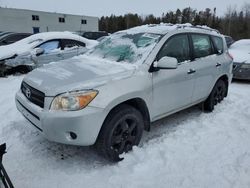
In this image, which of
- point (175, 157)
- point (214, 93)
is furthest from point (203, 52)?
point (175, 157)

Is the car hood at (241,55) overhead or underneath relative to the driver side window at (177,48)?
underneath

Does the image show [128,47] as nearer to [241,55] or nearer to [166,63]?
[166,63]

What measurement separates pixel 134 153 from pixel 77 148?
814mm

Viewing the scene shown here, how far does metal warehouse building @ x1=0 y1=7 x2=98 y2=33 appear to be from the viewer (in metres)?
40.1

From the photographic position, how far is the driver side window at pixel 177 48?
3.96 m

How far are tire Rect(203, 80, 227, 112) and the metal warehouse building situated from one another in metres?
40.5

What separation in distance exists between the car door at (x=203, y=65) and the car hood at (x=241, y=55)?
3849 mm

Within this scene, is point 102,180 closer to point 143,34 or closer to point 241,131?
point 143,34

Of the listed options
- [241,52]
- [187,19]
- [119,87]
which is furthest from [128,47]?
[187,19]

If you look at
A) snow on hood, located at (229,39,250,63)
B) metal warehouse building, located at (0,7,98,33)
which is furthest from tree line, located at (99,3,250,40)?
snow on hood, located at (229,39,250,63)

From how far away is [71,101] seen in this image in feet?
9.75

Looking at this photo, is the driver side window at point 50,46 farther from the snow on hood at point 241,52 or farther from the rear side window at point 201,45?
the snow on hood at point 241,52

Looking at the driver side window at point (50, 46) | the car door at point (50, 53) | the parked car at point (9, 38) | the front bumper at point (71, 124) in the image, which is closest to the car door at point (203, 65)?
the front bumper at point (71, 124)

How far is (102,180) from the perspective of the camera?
3092 millimetres
